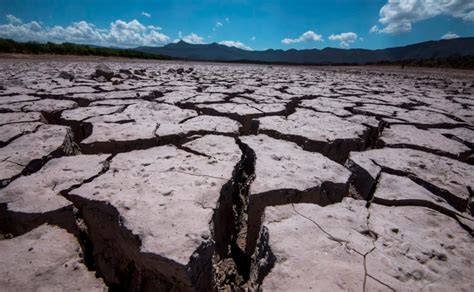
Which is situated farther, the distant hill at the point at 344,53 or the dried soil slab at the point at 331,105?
the distant hill at the point at 344,53

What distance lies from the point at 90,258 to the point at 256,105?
84.8 inches

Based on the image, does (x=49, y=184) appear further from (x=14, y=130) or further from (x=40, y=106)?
(x=40, y=106)

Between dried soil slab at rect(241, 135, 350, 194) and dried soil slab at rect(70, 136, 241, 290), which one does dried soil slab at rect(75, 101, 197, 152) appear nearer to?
dried soil slab at rect(70, 136, 241, 290)

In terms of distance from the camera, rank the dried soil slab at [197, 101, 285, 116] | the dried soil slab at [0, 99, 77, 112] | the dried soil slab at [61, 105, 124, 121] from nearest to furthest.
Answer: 1. the dried soil slab at [61, 105, 124, 121]
2. the dried soil slab at [0, 99, 77, 112]
3. the dried soil slab at [197, 101, 285, 116]

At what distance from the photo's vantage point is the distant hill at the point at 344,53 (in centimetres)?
5531

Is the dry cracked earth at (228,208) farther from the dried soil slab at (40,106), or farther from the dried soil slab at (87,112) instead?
the dried soil slab at (40,106)

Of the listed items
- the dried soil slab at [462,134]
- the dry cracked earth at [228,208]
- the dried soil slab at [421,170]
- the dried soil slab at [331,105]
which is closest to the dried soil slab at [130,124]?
the dry cracked earth at [228,208]

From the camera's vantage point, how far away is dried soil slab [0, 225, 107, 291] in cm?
75

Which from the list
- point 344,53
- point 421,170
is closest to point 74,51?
point 421,170

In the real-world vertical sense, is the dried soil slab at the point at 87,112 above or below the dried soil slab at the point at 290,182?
above

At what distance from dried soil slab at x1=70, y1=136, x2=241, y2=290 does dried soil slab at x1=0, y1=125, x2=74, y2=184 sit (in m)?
0.39

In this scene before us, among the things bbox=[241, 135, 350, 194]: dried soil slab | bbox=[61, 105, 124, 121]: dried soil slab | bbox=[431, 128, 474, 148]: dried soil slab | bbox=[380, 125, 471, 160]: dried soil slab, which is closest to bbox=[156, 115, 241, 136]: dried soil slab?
bbox=[241, 135, 350, 194]: dried soil slab

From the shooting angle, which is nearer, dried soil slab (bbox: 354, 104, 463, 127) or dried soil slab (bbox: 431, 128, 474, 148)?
dried soil slab (bbox: 431, 128, 474, 148)

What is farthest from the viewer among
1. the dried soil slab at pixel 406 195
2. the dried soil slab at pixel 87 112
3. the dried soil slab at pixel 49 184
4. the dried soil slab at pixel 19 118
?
the dried soil slab at pixel 87 112
